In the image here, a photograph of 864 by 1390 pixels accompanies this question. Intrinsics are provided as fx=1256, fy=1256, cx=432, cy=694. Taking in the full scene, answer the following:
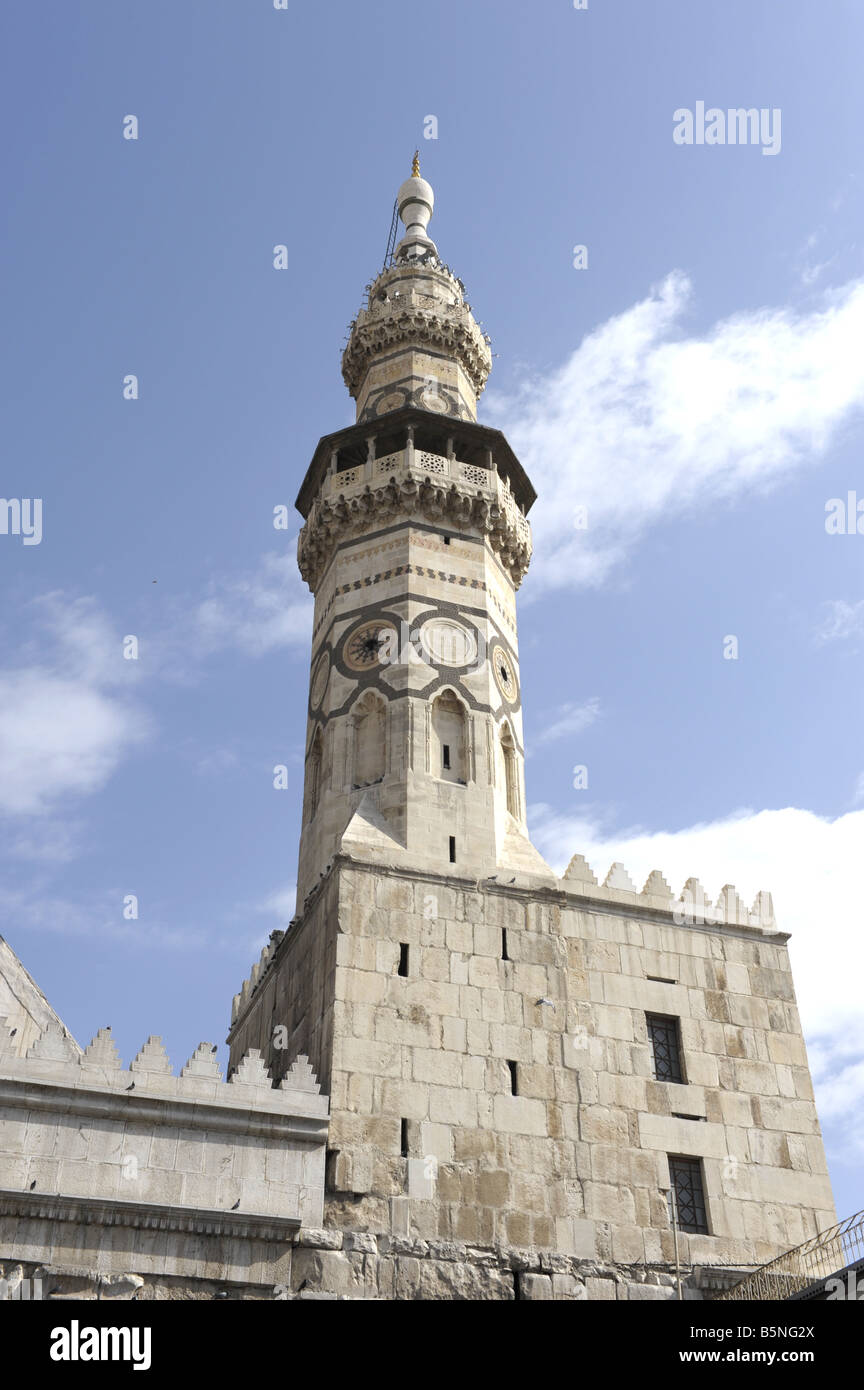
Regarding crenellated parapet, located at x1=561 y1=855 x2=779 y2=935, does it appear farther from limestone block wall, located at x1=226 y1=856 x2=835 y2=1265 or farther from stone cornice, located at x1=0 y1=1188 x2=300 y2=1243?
stone cornice, located at x1=0 y1=1188 x2=300 y2=1243

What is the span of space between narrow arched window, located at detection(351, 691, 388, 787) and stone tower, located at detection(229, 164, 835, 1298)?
0.15 ft

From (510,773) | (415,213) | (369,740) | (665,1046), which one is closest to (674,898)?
(665,1046)

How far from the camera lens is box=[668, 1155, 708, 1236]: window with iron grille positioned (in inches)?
751

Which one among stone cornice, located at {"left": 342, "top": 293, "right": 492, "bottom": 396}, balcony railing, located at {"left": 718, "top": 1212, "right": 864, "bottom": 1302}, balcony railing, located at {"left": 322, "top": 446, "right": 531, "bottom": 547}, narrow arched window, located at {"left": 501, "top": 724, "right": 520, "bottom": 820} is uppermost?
stone cornice, located at {"left": 342, "top": 293, "right": 492, "bottom": 396}

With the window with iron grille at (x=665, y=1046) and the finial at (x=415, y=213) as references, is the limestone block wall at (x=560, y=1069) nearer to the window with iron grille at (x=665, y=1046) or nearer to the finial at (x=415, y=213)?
the window with iron grille at (x=665, y=1046)

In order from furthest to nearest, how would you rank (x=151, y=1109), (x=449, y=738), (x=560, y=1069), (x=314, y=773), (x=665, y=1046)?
(x=314, y=773), (x=449, y=738), (x=665, y=1046), (x=560, y=1069), (x=151, y=1109)

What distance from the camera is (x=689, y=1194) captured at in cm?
1941

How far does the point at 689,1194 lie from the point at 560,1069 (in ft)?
8.84

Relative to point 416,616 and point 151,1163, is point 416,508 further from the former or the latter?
point 151,1163

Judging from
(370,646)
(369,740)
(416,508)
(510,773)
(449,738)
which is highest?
(416,508)

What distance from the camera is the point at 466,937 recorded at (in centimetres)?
2070

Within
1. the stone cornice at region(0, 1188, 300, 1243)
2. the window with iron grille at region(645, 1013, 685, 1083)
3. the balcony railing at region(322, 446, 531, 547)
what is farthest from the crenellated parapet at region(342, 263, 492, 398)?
the stone cornice at region(0, 1188, 300, 1243)
